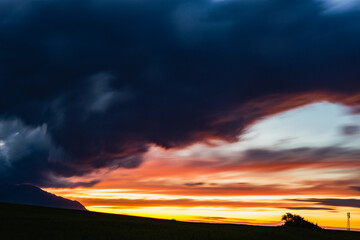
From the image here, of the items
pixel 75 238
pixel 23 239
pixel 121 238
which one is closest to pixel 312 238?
pixel 121 238

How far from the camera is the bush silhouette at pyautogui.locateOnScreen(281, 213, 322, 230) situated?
96875 mm

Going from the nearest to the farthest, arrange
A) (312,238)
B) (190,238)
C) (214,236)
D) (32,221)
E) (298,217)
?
(190,238), (214,236), (32,221), (312,238), (298,217)

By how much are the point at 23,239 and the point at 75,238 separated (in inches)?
223

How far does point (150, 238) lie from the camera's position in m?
43.1

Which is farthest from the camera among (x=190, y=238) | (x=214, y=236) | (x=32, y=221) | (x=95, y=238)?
(x=32, y=221)

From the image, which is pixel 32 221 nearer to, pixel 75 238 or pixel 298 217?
pixel 75 238

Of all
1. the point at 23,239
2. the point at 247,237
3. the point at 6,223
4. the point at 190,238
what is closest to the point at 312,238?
the point at 247,237

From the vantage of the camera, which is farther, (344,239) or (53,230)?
(344,239)

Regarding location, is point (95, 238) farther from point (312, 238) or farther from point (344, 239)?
point (344, 239)

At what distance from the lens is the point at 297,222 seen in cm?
9850

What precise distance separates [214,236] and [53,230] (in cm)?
2259

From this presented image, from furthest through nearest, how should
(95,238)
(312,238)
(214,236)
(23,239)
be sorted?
1. (312,238)
2. (214,236)
3. (95,238)
4. (23,239)

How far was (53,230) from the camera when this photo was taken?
46094mm

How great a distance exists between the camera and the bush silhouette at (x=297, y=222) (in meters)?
96.9
